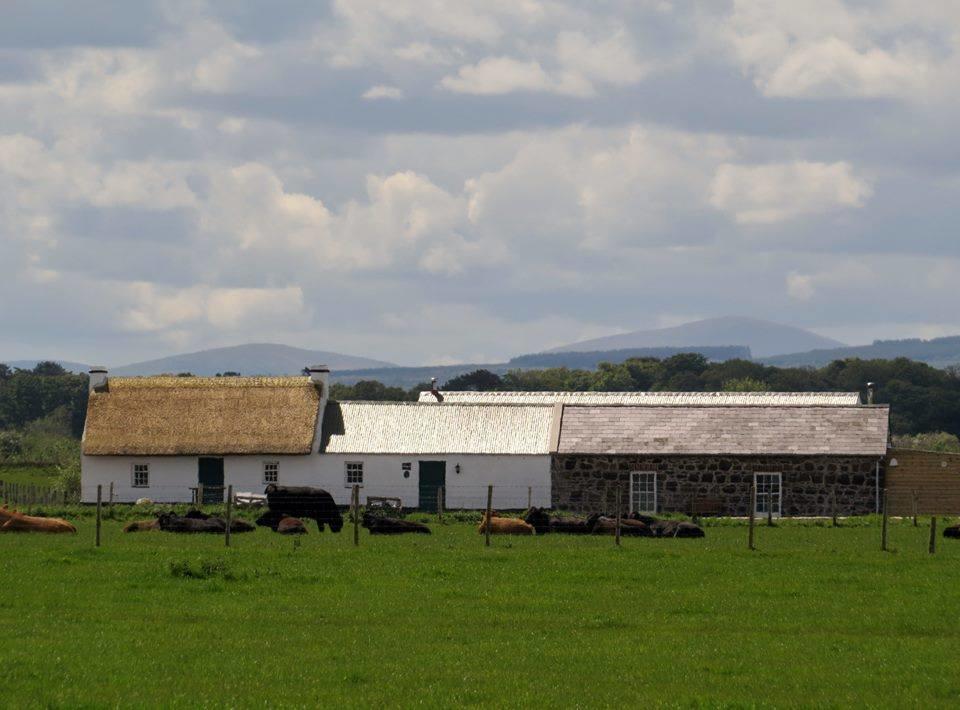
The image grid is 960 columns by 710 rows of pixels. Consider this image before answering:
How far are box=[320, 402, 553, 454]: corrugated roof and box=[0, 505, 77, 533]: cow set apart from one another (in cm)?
2497

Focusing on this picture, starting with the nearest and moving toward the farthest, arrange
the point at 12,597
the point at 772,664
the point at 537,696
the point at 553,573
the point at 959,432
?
the point at 537,696 → the point at 772,664 → the point at 12,597 → the point at 553,573 → the point at 959,432

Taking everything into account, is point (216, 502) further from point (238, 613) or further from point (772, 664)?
point (772, 664)

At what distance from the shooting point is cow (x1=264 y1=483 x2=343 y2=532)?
156 feet

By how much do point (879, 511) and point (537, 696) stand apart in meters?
41.9

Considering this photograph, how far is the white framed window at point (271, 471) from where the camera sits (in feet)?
211

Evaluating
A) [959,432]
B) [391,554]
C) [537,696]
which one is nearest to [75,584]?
[391,554]

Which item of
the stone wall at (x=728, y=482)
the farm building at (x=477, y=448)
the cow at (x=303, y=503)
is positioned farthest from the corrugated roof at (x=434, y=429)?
the cow at (x=303, y=503)

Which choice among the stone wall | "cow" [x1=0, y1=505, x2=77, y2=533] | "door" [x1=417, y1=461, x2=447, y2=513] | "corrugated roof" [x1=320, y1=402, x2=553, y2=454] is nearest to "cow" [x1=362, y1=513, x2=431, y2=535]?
"cow" [x1=0, y1=505, x2=77, y2=533]

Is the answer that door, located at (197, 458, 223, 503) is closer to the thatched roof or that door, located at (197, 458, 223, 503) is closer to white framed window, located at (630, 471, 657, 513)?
the thatched roof

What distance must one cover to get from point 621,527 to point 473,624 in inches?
646

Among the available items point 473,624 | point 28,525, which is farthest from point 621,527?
point 473,624

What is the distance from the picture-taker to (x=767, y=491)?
195 ft

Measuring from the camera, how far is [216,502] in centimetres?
6388

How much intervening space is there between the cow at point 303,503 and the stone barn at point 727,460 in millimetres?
13698
